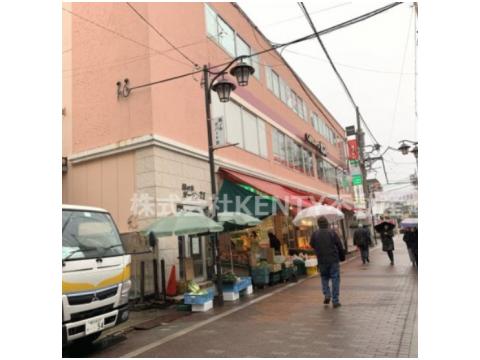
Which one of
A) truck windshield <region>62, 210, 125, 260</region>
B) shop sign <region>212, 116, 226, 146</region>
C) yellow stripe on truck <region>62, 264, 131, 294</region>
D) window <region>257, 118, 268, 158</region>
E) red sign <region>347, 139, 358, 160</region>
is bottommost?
yellow stripe on truck <region>62, 264, 131, 294</region>

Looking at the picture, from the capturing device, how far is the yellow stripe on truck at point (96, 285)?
16.4 ft

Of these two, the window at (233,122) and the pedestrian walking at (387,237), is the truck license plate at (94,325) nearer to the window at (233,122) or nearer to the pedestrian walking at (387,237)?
the window at (233,122)

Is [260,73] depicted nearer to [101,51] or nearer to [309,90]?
[101,51]

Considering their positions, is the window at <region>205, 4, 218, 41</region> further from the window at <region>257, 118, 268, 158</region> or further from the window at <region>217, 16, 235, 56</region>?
the window at <region>257, 118, 268, 158</region>

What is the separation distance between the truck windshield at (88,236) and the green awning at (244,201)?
498 centimetres

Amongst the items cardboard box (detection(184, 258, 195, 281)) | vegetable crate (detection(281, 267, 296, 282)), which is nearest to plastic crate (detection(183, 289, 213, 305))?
cardboard box (detection(184, 258, 195, 281))

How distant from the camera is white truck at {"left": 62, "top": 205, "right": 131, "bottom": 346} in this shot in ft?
16.6

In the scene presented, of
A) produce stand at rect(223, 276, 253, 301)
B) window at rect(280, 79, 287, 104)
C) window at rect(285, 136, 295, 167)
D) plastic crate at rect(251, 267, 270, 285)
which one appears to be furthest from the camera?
window at rect(280, 79, 287, 104)

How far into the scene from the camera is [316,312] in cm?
758

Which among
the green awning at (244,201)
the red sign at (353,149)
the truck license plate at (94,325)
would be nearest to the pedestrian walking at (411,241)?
the green awning at (244,201)

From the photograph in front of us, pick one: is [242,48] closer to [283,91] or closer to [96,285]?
[283,91]

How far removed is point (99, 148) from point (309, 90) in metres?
20.4

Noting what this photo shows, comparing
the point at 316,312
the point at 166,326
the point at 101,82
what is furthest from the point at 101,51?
the point at 316,312

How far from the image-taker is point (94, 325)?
5367 millimetres
